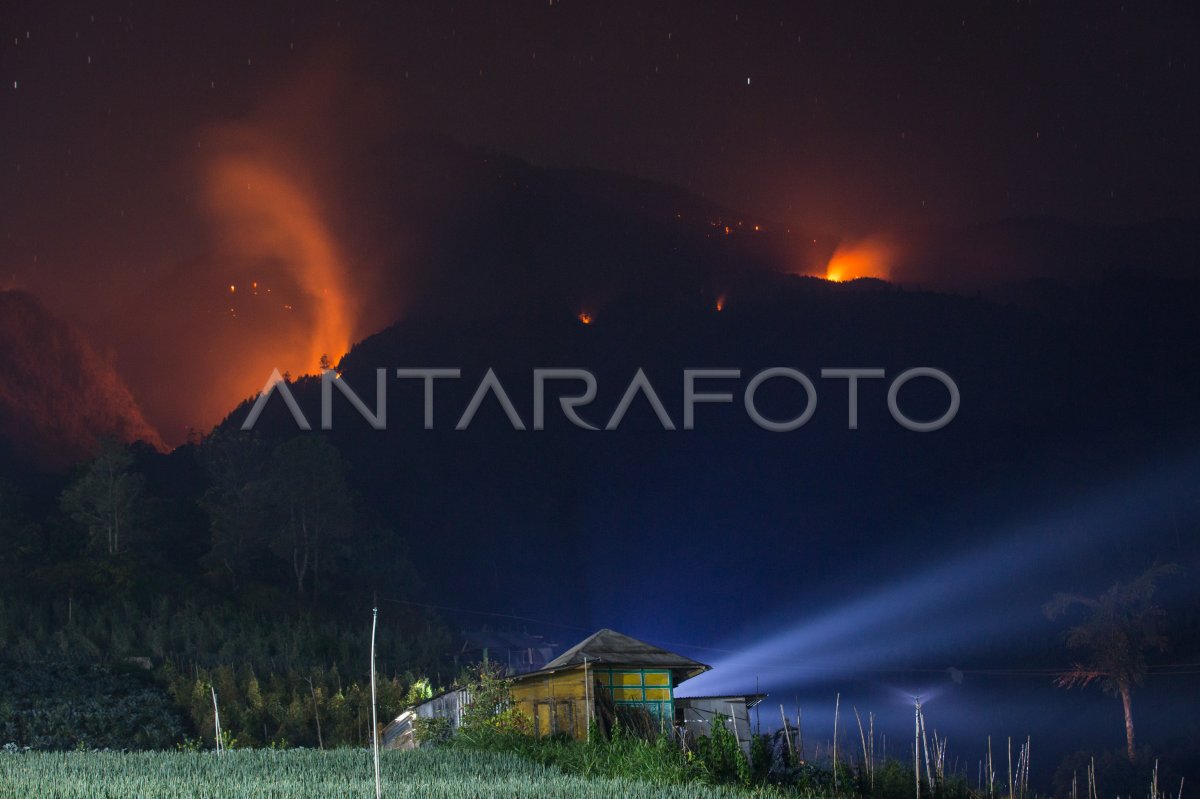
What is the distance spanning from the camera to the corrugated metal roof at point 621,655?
93.2ft

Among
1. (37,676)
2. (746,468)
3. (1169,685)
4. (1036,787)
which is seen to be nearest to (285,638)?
(37,676)

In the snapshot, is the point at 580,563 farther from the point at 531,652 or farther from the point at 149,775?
the point at 149,775

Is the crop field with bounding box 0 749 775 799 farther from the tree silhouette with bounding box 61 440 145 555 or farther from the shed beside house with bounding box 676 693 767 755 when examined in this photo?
the tree silhouette with bounding box 61 440 145 555

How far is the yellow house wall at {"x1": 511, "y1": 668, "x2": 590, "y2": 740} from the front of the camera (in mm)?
27719

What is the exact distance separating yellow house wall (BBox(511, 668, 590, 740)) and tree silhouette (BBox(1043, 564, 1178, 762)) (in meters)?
36.3

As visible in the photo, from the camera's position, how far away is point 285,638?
5731cm

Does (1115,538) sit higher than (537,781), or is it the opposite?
(1115,538)

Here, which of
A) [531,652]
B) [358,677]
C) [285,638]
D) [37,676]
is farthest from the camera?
[531,652]

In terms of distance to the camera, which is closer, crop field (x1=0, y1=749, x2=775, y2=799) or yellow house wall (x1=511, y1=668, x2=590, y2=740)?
crop field (x1=0, y1=749, x2=775, y2=799)

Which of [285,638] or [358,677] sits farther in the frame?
[285,638]

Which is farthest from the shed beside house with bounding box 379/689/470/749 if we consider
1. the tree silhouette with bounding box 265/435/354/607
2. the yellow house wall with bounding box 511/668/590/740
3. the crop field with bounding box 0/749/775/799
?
the tree silhouette with bounding box 265/435/354/607

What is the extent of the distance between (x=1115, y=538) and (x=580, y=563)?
166 feet

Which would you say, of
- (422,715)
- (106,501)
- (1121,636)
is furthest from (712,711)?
(106,501)

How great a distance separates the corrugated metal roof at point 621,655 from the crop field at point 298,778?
3.67 m
